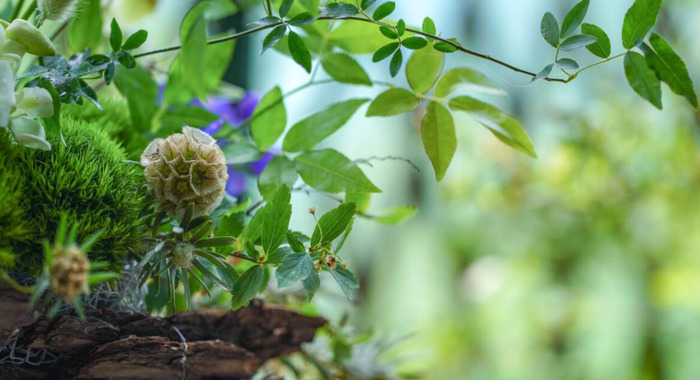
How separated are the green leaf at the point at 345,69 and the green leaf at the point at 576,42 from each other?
130 millimetres

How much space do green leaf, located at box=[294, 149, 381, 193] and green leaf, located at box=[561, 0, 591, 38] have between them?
0.13 m

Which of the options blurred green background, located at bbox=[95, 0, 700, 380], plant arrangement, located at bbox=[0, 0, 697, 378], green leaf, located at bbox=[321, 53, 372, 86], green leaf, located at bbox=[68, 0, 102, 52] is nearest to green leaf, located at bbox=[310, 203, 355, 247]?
plant arrangement, located at bbox=[0, 0, 697, 378]

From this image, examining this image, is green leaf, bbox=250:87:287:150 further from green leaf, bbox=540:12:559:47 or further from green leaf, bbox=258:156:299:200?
green leaf, bbox=540:12:559:47

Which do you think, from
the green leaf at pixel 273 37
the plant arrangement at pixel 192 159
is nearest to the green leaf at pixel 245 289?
the plant arrangement at pixel 192 159

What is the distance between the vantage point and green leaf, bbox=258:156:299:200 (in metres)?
0.39

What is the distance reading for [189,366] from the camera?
1.14ft

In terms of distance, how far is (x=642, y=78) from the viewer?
32 cm

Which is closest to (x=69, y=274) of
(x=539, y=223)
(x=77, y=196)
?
(x=77, y=196)

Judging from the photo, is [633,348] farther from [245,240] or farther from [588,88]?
[245,240]

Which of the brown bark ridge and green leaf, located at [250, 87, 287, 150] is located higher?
green leaf, located at [250, 87, 287, 150]

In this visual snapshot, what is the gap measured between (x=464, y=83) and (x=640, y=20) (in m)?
0.10

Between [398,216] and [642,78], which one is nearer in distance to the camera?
[642,78]

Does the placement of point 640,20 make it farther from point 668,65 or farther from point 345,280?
point 345,280

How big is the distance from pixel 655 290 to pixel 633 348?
0.13 m
